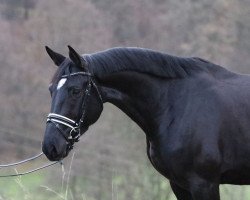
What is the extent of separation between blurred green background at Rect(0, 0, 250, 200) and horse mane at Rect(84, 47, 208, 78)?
4.42 meters

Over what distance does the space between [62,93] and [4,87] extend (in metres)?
8.05

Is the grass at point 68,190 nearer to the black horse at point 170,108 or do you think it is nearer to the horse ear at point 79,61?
→ the black horse at point 170,108

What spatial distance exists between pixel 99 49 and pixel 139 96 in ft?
20.0

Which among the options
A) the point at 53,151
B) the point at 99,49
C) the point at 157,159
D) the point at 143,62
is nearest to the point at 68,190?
the point at 99,49

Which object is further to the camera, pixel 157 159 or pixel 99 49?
pixel 99 49

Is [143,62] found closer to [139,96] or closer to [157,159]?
[139,96]

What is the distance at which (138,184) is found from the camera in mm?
9781

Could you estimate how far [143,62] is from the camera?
16.9 ft

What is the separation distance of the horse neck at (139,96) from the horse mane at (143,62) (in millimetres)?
65

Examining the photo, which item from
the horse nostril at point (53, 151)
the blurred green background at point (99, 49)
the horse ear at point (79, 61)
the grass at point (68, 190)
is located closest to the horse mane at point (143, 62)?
the horse ear at point (79, 61)

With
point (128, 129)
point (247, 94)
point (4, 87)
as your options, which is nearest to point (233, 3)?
point (128, 129)

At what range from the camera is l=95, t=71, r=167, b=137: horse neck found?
512 cm

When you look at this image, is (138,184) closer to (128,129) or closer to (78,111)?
(128,129)

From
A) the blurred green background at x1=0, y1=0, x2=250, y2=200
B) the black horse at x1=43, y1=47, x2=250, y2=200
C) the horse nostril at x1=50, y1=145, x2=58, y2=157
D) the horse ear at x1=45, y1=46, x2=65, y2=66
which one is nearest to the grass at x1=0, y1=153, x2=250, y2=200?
the blurred green background at x1=0, y1=0, x2=250, y2=200
